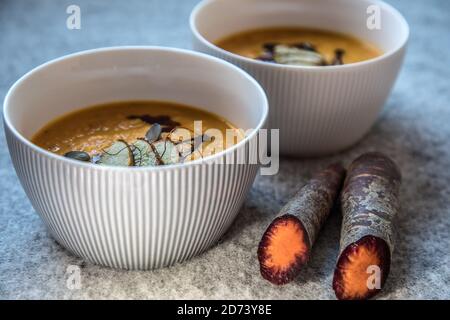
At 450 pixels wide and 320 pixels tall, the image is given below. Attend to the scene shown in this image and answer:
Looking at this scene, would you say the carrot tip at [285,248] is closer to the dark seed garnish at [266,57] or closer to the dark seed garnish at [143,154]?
the dark seed garnish at [143,154]

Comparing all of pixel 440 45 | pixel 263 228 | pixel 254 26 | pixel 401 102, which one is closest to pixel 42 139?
pixel 263 228

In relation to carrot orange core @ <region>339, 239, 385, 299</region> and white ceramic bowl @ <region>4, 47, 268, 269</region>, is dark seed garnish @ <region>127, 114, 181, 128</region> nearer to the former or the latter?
white ceramic bowl @ <region>4, 47, 268, 269</region>

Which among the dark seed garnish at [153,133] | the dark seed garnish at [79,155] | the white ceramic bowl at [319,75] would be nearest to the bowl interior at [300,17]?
the white ceramic bowl at [319,75]

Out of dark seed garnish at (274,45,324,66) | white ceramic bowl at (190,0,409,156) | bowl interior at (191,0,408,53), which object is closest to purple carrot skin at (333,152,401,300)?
white ceramic bowl at (190,0,409,156)

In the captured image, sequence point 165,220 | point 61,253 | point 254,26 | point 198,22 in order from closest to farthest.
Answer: point 165,220, point 61,253, point 198,22, point 254,26

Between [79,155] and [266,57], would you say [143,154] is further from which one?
[266,57]

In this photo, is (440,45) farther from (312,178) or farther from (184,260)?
(184,260)

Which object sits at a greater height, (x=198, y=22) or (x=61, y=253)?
(x=198, y=22)

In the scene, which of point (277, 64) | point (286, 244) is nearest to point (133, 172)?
point (286, 244)
